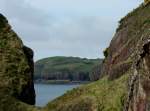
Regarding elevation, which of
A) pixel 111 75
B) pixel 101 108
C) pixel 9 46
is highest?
pixel 9 46

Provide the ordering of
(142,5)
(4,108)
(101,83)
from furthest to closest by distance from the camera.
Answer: (142,5), (4,108), (101,83)

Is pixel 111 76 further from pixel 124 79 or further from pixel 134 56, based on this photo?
pixel 134 56

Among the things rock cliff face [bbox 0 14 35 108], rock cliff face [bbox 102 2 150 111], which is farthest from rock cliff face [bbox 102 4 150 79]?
rock cliff face [bbox 0 14 35 108]

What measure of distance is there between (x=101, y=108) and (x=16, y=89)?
18949mm

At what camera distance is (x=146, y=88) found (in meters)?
28.6

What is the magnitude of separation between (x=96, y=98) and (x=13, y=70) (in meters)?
20.4

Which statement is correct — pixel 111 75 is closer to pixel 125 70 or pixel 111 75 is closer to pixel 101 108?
pixel 125 70

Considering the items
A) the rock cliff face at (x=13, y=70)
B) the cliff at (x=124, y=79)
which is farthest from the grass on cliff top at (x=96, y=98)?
the rock cliff face at (x=13, y=70)

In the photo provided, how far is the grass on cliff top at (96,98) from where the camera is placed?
4144 cm

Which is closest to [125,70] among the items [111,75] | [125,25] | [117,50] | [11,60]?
[111,75]

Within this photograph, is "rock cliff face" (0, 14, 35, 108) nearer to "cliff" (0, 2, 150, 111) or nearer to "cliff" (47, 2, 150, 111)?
"cliff" (0, 2, 150, 111)

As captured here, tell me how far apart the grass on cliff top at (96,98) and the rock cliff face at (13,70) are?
8.02 metres

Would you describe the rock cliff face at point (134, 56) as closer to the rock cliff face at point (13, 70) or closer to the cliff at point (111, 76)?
the cliff at point (111, 76)

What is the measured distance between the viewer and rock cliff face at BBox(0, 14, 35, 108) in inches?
2277
